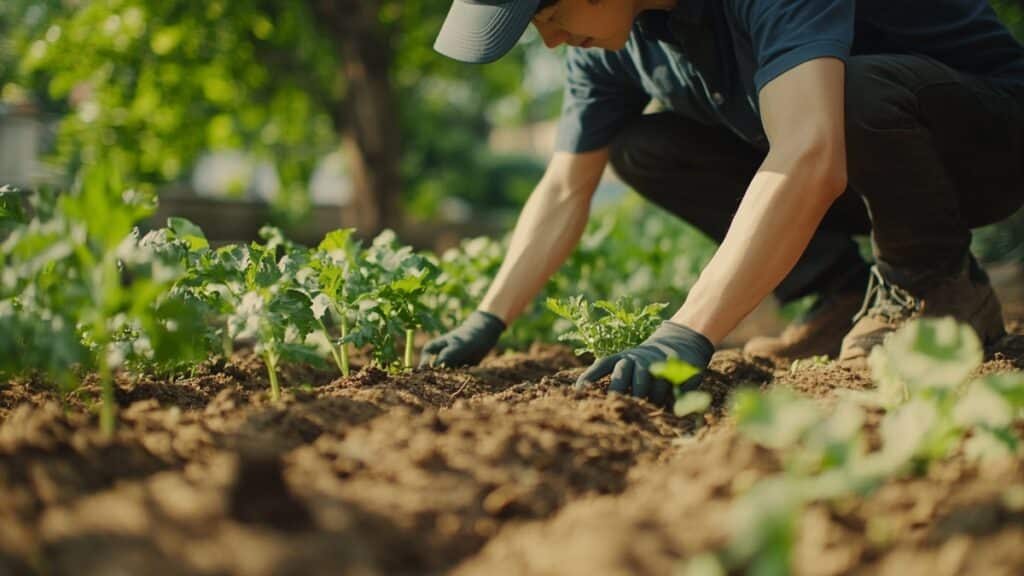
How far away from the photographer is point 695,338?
2059mm

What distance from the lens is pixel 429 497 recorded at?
131cm

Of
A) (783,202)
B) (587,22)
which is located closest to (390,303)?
(587,22)

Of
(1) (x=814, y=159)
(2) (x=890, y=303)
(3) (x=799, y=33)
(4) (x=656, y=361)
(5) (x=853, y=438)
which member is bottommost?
(2) (x=890, y=303)

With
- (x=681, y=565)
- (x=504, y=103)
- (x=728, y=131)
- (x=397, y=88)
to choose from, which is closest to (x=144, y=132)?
(x=397, y=88)

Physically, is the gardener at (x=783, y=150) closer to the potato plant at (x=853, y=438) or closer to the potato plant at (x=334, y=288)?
the potato plant at (x=334, y=288)

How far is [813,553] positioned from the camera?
1.14 m

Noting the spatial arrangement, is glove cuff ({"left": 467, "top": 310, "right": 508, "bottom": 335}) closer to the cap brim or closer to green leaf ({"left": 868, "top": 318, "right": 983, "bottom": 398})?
the cap brim

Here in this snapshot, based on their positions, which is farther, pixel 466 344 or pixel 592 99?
pixel 592 99

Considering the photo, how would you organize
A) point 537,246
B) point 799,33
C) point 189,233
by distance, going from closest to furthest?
1. point 799,33
2. point 189,233
3. point 537,246

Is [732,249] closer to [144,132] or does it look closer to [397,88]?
[144,132]

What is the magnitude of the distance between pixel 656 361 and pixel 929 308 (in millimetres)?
1246

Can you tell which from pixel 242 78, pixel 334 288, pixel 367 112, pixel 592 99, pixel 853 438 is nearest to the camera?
pixel 853 438

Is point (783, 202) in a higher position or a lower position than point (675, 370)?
higher

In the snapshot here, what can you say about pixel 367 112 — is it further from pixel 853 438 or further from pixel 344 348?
pixel 853 438
